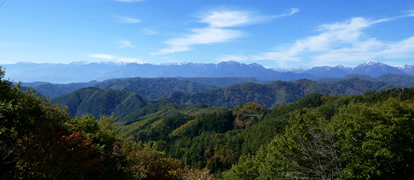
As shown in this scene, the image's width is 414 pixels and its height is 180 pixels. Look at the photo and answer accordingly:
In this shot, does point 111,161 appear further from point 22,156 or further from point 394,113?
point 394,113

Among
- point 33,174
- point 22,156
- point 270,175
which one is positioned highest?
point 22,156

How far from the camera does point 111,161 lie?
24.0 m

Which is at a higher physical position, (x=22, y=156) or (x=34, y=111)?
(x=34, y=111)

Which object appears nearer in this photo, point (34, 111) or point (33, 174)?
point (33, 174)

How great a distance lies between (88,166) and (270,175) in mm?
21897

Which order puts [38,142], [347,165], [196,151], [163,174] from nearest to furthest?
[38,142] → [347,165] → [163,174] → [196,151]

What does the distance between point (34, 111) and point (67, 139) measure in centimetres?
435

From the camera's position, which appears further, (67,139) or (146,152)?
(146,152)

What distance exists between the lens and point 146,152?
94.6 ft

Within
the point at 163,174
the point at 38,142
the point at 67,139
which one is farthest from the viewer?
the point at 163,174

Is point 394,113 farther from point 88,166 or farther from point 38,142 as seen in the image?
point 38,142

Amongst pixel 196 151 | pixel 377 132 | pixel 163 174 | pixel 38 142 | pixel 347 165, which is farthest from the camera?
pixel 196 151

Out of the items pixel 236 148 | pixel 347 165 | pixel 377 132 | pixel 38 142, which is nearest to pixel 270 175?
pixel 347 165

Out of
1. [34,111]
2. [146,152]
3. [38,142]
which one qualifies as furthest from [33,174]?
[146,152]
